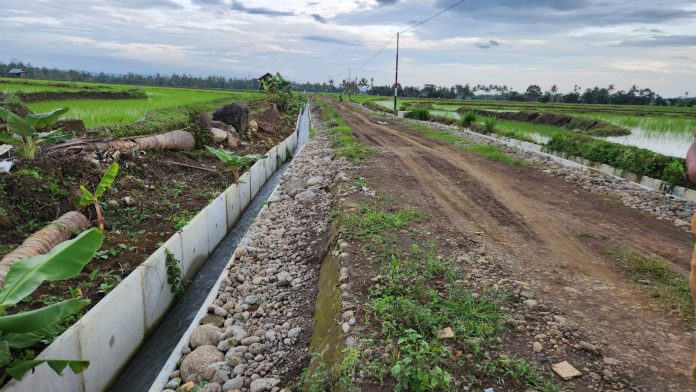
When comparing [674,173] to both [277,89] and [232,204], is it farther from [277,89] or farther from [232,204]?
[277,89]

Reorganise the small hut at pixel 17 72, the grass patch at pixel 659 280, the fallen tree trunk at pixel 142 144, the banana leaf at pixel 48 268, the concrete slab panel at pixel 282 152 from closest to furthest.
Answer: the banana leaf at pixel 48 268, the grass patch at pixel 659 280, the fallen tree trunk at pixel 142 144, the concrete slab panel at pixel 282 152, the small hut at pixel 17 72

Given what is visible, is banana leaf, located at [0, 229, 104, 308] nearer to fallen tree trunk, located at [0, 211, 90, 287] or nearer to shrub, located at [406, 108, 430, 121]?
fallen tree trunk, located at [0, 211, 90, 287]

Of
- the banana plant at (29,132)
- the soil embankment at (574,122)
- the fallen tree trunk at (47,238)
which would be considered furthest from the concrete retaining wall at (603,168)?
the banana plant at (29,132)

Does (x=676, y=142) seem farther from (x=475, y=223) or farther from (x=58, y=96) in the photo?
(x=58, y=96)

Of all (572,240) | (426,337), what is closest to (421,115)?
(572,240)

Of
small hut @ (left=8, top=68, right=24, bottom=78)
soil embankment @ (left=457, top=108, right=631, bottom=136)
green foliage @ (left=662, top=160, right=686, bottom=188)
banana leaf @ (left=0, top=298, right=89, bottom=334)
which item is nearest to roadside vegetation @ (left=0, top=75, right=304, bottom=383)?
banana leaf @ (left=0, top=298, right=89, bottom=334)

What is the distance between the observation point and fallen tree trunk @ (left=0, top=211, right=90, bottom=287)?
469 centimetres

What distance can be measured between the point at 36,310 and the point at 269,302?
9.25 ft

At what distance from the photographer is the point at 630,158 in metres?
10.5

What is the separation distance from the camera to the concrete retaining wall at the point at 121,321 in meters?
3.71

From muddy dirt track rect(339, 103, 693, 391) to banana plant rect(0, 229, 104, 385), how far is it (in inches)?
176

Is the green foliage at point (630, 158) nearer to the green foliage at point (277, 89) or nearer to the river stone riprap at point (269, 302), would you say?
the river stone riprap at point (269, 302)

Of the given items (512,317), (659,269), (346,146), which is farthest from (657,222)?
(346,146)

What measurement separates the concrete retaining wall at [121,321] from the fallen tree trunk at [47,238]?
3.82 feet
